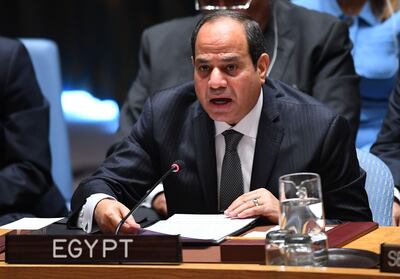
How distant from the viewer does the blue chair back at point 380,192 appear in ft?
9.82

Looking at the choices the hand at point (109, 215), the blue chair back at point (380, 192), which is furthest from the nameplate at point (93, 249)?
the blue chair back at point (380, 192)

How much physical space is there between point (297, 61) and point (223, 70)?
105cm

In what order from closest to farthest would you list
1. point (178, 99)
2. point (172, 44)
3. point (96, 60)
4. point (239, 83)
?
point (239, 83) → point (178, 99) → point (172, 44) → point (96, 60)

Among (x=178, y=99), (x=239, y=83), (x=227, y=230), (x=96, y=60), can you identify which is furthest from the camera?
(x=96, y=60)

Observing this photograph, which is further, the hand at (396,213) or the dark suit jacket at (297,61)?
the dark suit jacket at (297,61)

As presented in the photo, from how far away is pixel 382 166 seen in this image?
119 inches

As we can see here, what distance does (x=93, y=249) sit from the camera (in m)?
2.17

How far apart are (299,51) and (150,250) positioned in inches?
74.0

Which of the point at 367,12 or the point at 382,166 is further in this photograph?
the point at 367,12

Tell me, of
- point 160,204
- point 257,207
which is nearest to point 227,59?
point 257,207

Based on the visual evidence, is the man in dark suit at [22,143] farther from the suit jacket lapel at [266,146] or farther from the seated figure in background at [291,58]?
the suit jacket lapel at [266,146]

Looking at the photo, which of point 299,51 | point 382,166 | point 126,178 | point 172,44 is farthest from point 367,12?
point 126,178

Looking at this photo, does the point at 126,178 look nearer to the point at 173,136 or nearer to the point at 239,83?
the point at 173,136

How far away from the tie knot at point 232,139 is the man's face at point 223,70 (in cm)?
6
